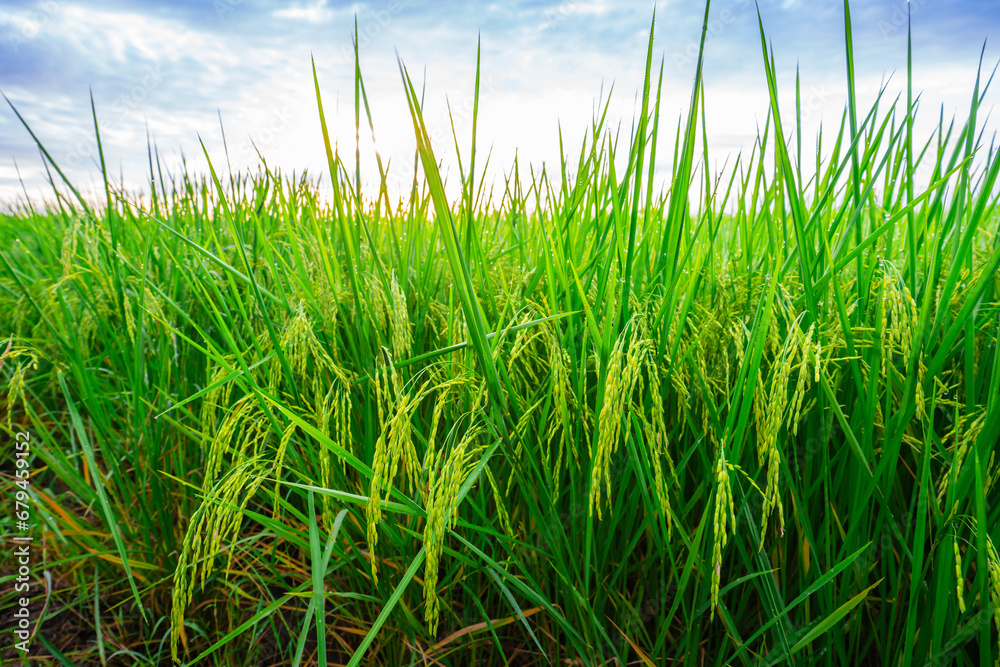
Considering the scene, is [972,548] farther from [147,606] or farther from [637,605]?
[147,606]

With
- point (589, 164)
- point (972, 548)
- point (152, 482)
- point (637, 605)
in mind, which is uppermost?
point (589, 164)

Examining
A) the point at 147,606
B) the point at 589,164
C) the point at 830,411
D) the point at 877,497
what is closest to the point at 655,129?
the point at 589,164

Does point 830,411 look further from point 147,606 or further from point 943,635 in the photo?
point 147,606

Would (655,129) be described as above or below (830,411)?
above

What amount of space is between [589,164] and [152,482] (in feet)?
4.55

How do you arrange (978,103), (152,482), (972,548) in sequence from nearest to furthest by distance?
(972,548) < (978,103) < (152,482)

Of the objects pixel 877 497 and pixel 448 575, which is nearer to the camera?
pixel 877 497

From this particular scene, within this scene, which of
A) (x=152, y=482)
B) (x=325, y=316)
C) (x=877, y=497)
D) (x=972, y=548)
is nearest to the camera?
(x=972, y=548)

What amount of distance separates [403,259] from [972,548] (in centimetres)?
129

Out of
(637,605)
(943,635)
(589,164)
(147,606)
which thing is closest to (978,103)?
(589,164)

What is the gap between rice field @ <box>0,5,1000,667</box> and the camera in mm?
854

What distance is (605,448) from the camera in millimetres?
761

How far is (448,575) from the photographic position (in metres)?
1.10

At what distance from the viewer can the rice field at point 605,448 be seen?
2.80 ft
